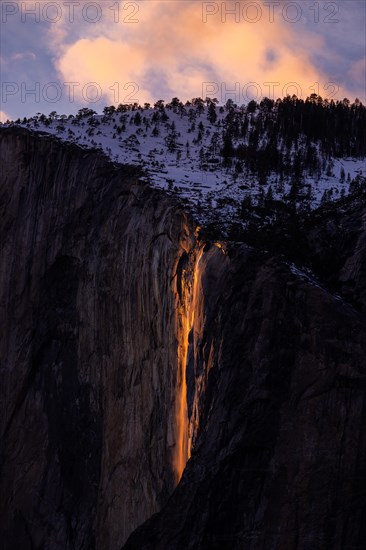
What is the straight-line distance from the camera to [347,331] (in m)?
16.8

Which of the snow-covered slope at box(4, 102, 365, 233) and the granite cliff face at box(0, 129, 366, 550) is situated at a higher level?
the snow-covered slope at box(4, 102, 365, 233)

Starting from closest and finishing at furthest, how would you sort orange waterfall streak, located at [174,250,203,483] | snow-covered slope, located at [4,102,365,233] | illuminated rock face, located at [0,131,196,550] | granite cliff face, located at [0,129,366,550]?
granite cliff face, located at [0,129,366,550], orange waterfall streak, located at [174,250,203,483], illuminated rock face, located at [0,131,196,550], snow-covered slope, located at [4,102,365,233]

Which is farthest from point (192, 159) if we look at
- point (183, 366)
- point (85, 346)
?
point (183, 366)

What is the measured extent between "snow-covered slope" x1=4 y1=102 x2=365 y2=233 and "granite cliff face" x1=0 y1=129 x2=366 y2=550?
189 centimetres

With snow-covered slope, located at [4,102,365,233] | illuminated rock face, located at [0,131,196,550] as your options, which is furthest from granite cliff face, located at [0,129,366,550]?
snow-covered slope, located at [4,102,365,233]

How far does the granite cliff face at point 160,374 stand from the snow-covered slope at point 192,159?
6.19 ft

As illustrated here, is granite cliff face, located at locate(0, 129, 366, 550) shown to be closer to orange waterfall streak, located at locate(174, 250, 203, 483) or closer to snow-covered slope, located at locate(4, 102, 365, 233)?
orange waterfall streak, located at locate(174, 250, 203, 483)

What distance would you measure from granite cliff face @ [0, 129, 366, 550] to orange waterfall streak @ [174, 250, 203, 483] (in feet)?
0.35

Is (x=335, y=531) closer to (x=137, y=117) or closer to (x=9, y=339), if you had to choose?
(x=9, y=339)

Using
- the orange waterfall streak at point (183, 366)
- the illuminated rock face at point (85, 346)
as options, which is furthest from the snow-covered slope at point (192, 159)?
Answer: the orange waterfall streak at point (183, 366)

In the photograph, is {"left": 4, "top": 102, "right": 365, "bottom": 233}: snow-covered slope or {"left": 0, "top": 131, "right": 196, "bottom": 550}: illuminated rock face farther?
{"left": 4, "top": 102, "right": 365, "bottom": 233}: snow-covered slope

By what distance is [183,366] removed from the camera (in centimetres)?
2259

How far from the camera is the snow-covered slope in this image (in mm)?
29250

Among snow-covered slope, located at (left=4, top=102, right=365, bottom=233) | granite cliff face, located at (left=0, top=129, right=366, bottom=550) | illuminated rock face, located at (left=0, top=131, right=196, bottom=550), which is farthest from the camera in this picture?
snow-covered slope, located at (left=4, top=102, right=365, bottom=233)
